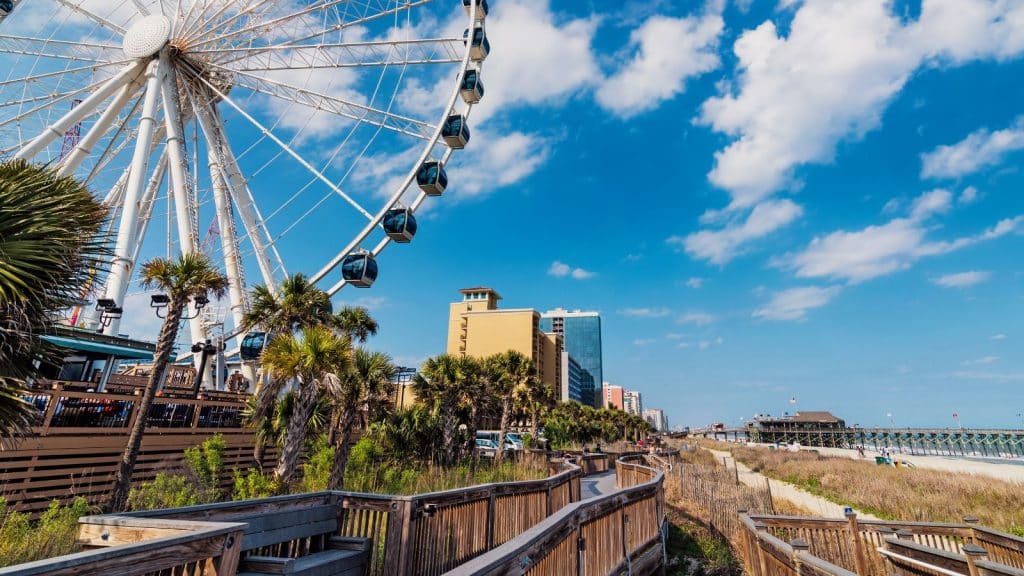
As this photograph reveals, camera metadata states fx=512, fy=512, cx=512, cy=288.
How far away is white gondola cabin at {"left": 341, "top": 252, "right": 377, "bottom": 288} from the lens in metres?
21.7

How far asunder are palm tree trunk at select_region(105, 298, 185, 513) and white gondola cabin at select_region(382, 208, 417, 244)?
1031 cm

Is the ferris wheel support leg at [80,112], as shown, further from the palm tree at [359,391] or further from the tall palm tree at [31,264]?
the tall palm tree at [31,264]

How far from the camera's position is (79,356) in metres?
20.0

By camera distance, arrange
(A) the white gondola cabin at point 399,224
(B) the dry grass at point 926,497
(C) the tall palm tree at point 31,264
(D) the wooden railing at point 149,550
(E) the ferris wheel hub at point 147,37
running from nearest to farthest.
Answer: (D) the wooden railing at point 149,550, (C) the tall palm tree at point 31,264, (B) the dry grass at point 926,497, (A) the white gondola cabin at point 399,224, (E) the ferris wheel hub at point 147,37

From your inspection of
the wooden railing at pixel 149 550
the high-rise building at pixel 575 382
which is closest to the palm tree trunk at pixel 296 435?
the wooden railing at pixel 149 550

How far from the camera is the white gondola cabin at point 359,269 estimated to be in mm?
21688

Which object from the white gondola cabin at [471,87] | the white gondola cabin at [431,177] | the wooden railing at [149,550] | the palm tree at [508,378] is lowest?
the wooden railing at [149,550]

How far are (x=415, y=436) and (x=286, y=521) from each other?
58.9 feet

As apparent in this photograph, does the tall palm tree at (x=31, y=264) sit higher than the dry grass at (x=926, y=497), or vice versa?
the tall palm tree at (x=31, y=264)

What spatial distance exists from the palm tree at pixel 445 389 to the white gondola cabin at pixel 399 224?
7.32 metres

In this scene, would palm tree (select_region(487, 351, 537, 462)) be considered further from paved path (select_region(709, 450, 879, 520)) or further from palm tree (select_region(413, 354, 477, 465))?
paved path (select_region(709, 450, 879, 520))

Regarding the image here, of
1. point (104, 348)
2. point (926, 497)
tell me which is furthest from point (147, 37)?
point (926, 497)

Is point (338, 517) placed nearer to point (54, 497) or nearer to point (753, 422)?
point (54, 497)

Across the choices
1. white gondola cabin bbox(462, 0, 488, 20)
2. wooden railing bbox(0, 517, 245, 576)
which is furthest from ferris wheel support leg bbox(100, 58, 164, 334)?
wooden railing bbox(0, 517, 245, 576)
